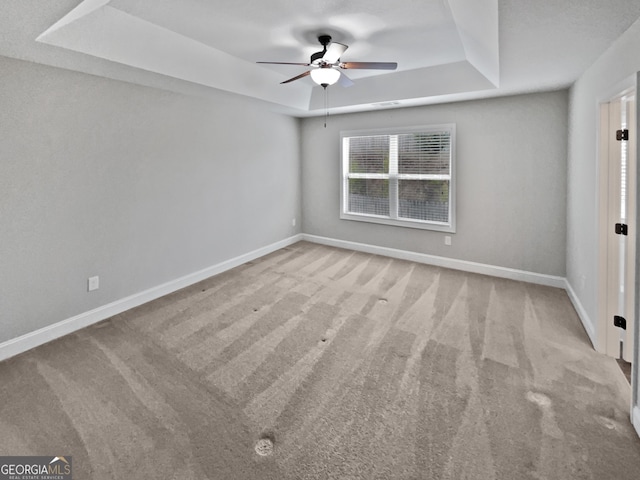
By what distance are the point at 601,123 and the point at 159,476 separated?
3.82 m

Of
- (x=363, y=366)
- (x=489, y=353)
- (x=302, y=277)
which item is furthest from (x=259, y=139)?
(x=489, y=353)

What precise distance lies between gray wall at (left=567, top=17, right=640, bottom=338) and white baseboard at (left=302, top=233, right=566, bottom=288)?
33 cm

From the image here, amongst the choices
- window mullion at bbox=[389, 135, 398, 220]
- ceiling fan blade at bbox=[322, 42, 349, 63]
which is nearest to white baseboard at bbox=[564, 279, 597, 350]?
window mullion at bbox=[389, 135, 398, 220]

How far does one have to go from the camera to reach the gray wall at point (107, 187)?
106 inches

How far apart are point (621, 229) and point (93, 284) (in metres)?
4.73

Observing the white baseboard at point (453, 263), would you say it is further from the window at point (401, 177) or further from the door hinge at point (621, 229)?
the door hinge at point (621, 229)

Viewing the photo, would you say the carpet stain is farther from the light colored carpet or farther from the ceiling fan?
the ceiling fan

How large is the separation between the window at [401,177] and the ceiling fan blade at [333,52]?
2170mm

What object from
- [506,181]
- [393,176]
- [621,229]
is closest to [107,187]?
[393,176]

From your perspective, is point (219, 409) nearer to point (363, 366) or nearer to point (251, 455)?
point (251, 455)

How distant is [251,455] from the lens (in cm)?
172

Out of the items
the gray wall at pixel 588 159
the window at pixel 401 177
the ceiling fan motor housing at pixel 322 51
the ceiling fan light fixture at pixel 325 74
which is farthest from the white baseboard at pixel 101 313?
the gray wall at pixel 588 159

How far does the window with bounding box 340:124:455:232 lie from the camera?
4734 millimetres

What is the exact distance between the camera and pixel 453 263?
4.77 meters
